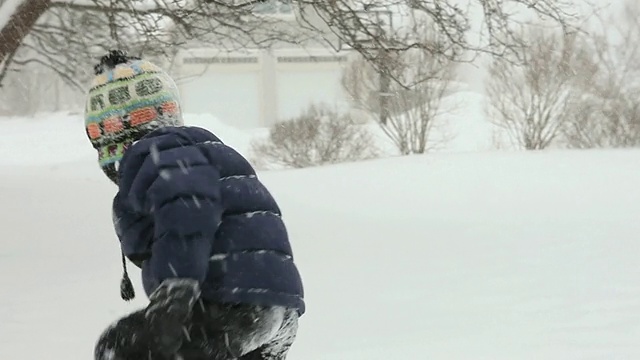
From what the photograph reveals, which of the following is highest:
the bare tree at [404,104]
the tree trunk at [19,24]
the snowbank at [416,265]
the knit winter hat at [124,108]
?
the tree trunk at [19,24]

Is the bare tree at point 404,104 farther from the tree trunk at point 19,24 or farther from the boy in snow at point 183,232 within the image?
the boy in snow at point 183,232

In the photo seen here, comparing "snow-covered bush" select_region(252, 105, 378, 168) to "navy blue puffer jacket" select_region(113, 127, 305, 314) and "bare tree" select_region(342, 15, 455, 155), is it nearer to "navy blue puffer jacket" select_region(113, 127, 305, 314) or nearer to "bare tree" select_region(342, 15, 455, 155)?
"bare tree" select_region(342, 15, 455, 155)

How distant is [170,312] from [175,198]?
260 millimetres

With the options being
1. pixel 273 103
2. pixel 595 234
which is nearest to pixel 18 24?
pixel 595 234

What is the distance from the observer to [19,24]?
6242mm

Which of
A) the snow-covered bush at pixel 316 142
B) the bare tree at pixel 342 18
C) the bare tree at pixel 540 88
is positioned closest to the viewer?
the bare tree at pixel 342 18

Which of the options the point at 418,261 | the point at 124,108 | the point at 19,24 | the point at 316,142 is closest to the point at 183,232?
the point at 124,108

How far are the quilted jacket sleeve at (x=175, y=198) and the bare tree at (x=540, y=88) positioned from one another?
16.2 m

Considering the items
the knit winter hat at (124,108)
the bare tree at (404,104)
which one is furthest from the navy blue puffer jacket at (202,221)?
the bare tree at (404,104)

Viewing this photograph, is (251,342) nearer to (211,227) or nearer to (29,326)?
(211,227)

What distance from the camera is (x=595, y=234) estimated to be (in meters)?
8.34

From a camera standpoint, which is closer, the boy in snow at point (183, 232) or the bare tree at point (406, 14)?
the boy in snow at point (183, 232)

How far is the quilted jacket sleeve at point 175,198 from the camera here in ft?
5.71

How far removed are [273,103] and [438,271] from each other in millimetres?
24386
